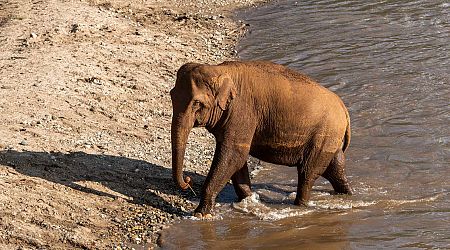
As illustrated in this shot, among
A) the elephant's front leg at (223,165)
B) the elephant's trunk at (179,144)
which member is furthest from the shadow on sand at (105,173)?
the elephant's trunk at (179,144)

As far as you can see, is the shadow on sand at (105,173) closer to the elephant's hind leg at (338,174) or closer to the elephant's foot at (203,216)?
the elephant's foot at (203,216)

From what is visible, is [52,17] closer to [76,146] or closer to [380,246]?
[76,146]

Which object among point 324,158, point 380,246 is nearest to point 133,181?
point 324,158

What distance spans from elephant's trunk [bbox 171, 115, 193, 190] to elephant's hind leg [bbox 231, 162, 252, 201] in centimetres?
117

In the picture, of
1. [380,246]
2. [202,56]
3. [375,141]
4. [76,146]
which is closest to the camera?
[380,246]

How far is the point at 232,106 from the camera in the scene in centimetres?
1049

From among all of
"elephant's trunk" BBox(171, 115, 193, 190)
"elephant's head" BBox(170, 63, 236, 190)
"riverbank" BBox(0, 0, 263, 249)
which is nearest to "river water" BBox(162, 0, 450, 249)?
"elephant's trunk" BBox(171, 115, 193, 190)

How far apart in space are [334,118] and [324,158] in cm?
53

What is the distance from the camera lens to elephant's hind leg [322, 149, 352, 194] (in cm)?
1118

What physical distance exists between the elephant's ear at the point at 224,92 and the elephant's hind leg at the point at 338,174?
1660mm

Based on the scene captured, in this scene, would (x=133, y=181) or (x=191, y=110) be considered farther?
(x=133, y=181)

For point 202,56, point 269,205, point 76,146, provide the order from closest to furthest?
point 269,205 → point 76,146 → point 202,56

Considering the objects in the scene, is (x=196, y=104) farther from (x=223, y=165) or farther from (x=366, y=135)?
(x=366, y=135)

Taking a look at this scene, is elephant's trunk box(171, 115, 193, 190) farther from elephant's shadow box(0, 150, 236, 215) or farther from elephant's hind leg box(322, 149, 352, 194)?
elephant's hind leg box(322, 149, 352, 194)
